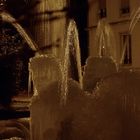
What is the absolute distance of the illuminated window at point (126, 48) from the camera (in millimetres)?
22703

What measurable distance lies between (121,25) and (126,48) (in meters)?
1.39

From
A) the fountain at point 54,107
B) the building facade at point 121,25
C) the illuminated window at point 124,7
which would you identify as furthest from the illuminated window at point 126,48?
the fountain at point 54,107

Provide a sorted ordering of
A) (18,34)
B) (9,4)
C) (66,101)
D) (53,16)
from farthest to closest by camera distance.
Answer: (18,34) → (9,4) → (53,16) → (66,101)

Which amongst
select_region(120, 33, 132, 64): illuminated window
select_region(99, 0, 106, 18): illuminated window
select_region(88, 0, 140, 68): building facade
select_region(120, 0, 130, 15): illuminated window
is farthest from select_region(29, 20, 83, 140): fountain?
select_region(99, 0, 106, 18): illuminated window

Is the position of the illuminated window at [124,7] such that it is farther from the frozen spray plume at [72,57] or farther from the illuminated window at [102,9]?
the frozen spray plume at [72,57]

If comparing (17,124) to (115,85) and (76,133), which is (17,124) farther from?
(115,85)

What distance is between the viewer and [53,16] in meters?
10.5

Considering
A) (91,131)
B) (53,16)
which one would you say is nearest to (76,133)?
(91,131)

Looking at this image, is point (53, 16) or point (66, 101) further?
point (53, 16)

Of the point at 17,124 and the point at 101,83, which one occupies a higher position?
the point at 101,83

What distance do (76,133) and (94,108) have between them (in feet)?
1.17

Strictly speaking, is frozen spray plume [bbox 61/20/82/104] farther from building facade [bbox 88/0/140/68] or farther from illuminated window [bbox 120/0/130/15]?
illuminated window [bbox 120/0/130/15]

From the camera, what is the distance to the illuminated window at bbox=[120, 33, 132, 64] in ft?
74.5

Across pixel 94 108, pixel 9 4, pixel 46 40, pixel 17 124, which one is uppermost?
pixel 9 4
